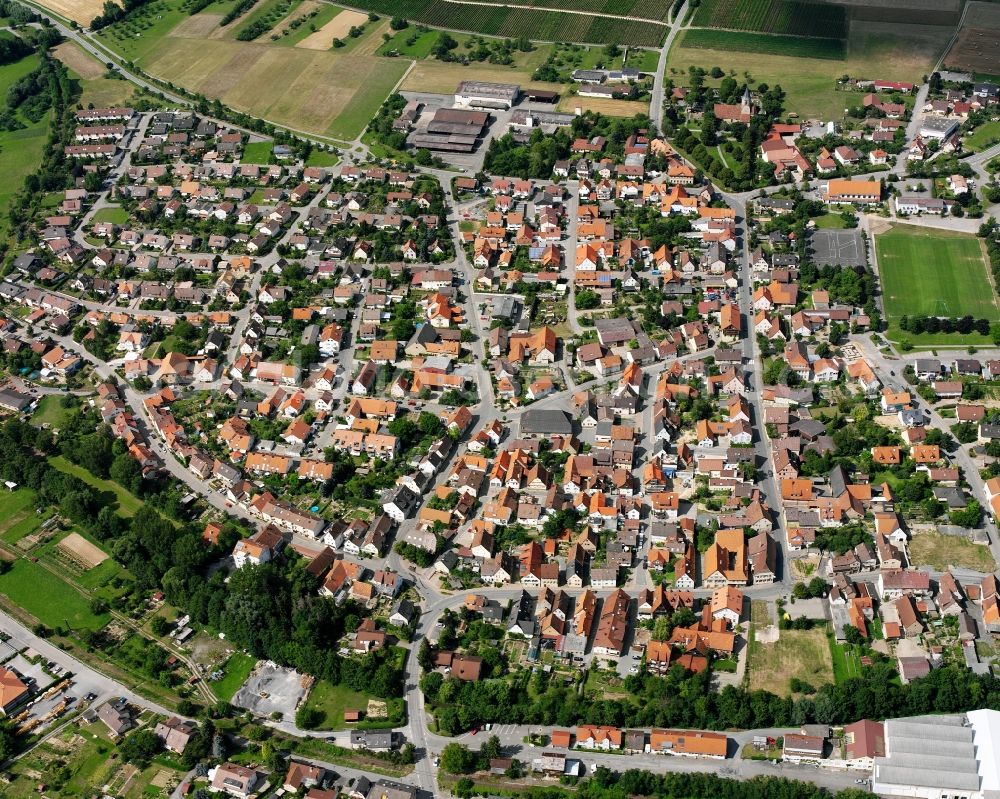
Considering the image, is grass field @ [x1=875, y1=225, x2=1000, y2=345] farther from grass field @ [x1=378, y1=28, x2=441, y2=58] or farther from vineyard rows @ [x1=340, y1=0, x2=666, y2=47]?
grass field @ [x1=378, y1=28, x2=441, y2=58]

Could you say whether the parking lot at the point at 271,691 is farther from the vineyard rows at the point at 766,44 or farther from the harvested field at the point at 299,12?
the harvested field at the point at 299,12

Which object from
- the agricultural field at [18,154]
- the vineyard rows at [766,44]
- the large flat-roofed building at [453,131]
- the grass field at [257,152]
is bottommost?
the agricultural field at [18,154]

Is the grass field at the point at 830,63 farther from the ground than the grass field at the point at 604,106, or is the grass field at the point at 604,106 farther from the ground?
the grass field at the point at 830,63

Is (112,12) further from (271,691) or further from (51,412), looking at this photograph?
(271,691)

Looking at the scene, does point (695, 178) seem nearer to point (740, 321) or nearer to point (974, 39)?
point (740, 321)

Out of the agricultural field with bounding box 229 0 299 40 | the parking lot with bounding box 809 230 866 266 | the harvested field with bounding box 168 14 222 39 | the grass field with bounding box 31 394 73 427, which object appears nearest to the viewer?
the grass field with bounding box 31 394 73 427

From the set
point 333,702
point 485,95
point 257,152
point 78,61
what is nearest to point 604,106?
point 485,95

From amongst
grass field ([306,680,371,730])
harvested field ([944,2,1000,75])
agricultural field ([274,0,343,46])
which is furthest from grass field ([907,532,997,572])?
agricultural field ([274,0,343,46])

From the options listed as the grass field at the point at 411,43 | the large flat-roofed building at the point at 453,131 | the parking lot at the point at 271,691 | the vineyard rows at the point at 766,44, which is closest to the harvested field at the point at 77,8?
the grass field at the point at 411,43

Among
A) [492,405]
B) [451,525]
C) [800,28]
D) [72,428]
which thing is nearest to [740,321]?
[492,405]
